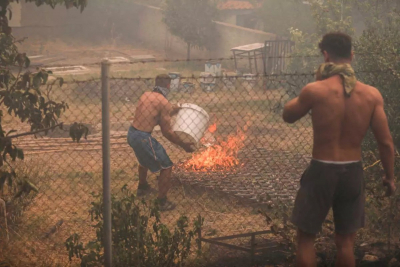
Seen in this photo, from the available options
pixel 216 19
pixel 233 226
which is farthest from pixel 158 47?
pixel 233 226

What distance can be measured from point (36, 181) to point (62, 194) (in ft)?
2.27

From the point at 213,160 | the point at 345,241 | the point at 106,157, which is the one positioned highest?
the point at 106,157

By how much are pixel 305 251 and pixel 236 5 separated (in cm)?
2369

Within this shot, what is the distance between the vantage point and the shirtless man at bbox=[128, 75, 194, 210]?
676 cm

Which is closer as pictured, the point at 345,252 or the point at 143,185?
the point at 345,252

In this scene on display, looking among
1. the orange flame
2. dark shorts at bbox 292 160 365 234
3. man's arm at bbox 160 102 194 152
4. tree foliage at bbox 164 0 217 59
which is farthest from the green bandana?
tree foliage at bbox 164 0 217 59

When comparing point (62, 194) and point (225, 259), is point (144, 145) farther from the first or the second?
point (225, 259)

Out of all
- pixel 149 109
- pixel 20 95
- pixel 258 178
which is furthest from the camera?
pixel 258 178

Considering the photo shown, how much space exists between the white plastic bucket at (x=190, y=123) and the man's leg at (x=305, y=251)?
11.3 feet

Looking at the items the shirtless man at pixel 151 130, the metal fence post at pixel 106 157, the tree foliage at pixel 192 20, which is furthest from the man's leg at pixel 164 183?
the tree foliage at pixel 192 20

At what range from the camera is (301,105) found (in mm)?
3561

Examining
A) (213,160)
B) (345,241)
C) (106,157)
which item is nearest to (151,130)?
(213,160)

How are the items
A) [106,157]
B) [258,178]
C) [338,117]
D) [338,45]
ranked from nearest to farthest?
1. [338,117]
2. [338,45]
3. [106,157]
4. [258,178]

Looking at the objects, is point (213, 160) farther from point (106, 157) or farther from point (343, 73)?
point (343, 73)
